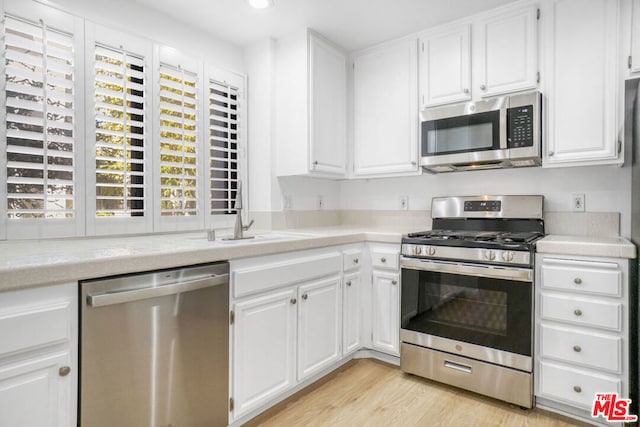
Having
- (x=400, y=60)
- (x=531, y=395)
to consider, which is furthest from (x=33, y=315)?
(x=400, y=60)

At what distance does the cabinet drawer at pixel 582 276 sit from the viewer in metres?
1.81

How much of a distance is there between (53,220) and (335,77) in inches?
84.4

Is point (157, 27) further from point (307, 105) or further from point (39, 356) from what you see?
point (39, 356)

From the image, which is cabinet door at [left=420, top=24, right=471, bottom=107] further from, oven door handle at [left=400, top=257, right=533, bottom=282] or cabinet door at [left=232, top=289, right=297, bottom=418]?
cabinet door at [left=232, top=289, right=297, bottom=418]

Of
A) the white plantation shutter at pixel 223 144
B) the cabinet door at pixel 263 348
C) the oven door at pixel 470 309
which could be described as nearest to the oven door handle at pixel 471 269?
the oven door at pixel 470 309

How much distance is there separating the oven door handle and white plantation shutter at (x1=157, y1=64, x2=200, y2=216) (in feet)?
4.98

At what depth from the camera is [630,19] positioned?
1.98 m

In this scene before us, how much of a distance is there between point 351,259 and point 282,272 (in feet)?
2.21

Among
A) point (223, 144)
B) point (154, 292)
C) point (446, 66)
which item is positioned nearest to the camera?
point (154, 292)

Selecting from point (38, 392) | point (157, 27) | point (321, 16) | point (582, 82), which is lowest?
point (38, 392)

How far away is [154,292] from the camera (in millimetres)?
1449

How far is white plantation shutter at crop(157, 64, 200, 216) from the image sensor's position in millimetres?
2338

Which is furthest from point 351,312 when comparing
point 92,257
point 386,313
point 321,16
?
point 321,16

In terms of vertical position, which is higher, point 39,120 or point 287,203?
point 39,120
